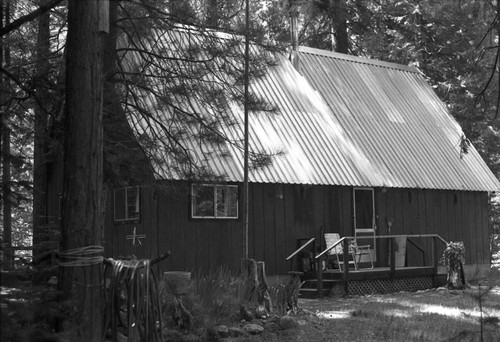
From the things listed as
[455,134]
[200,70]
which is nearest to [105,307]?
[200,70]

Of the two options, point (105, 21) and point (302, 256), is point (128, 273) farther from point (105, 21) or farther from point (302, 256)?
point (302, 256)

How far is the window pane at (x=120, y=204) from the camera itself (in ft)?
56.0

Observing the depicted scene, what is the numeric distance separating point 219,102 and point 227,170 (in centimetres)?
454

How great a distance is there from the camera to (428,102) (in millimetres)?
23906

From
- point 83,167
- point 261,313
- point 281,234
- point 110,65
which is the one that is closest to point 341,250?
point 281,234

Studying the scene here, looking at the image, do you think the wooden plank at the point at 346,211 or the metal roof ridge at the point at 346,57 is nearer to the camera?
the wooden plank at the point at 346,211

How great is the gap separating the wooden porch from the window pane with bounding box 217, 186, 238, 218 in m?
1.60

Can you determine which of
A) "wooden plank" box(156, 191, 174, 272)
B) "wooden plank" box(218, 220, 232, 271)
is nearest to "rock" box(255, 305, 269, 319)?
"wooden plank" box(156, 191, 174, 272)

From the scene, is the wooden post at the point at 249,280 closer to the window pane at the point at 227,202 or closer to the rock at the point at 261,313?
the rock at the point at 261,313

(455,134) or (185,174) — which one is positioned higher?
(455,134)

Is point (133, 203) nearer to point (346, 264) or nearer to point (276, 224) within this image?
point (276, 224)

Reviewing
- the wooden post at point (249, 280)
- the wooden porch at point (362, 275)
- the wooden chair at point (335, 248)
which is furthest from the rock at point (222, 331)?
→ the wooden chair at point (335, 248)

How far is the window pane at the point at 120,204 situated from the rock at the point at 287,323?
22.2 feet

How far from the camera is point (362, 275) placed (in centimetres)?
1762
